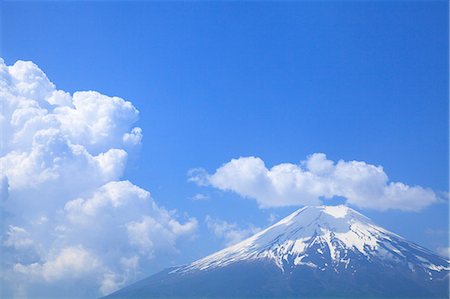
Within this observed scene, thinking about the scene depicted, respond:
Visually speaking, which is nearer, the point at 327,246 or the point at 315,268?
the point at 315,268

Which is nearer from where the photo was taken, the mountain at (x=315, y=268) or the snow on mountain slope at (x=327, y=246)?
the mountain at (x=315, y=268)

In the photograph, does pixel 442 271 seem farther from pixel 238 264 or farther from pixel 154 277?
pixel 154 277

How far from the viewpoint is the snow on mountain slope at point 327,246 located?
14812 centimetres

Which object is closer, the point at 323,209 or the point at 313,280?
the point at 313,280

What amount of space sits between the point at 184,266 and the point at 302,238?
41329mm

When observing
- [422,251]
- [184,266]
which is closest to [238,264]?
[184,266]

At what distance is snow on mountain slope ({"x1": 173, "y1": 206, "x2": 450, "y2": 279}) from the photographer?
148125 mm

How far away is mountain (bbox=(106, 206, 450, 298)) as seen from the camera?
131500 mm

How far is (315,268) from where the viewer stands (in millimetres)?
147250

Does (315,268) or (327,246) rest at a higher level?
(327,246)

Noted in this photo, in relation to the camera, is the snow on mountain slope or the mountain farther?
the snow on mountain slope

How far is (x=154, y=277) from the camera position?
162 meters

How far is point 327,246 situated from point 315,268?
16.8 metres

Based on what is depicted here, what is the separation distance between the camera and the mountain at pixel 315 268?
131500 mm
